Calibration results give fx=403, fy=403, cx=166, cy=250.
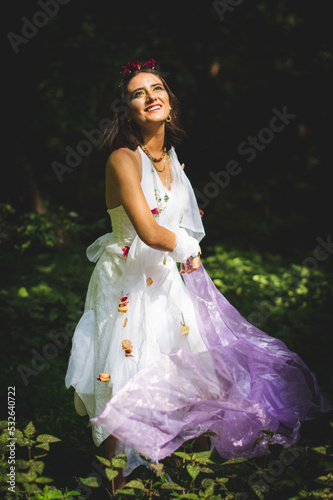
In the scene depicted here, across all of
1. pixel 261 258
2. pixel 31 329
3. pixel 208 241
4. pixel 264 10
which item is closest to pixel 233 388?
pixel 31 329

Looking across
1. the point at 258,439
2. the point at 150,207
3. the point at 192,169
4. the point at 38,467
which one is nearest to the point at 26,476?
the point at 38,467

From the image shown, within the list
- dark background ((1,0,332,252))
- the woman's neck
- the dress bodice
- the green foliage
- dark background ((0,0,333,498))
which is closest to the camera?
the green foliage

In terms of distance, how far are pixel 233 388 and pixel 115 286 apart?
68cm

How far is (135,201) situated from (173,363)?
26.6 inches

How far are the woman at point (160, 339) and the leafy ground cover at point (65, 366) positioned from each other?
0.47 ft

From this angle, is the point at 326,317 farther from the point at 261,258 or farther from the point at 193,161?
the point at 193,161

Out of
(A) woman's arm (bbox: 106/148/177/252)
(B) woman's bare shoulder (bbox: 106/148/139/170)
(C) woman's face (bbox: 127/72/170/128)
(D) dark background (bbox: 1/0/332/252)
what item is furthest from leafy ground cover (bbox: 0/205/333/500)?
(D) dark background (bbox: 1/0/332/252)

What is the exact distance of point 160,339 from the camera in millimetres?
1782

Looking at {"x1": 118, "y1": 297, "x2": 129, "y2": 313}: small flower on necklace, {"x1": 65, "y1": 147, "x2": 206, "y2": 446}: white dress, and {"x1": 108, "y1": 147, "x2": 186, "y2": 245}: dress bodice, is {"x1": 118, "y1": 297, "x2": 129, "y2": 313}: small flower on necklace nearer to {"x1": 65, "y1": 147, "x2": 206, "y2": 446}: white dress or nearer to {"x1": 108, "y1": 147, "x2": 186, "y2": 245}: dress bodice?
{"x1": 65, "y1": 147, "x2": 206, "y2": 446}: white dress

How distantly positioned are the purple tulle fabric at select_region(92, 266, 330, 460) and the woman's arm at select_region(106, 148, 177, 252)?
1.36 feet

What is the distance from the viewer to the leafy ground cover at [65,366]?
1625mm

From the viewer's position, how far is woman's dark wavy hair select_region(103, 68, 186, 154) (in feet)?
5.99

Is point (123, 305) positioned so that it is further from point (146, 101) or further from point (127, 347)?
point (146, 101)

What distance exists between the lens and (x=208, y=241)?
688 cm
